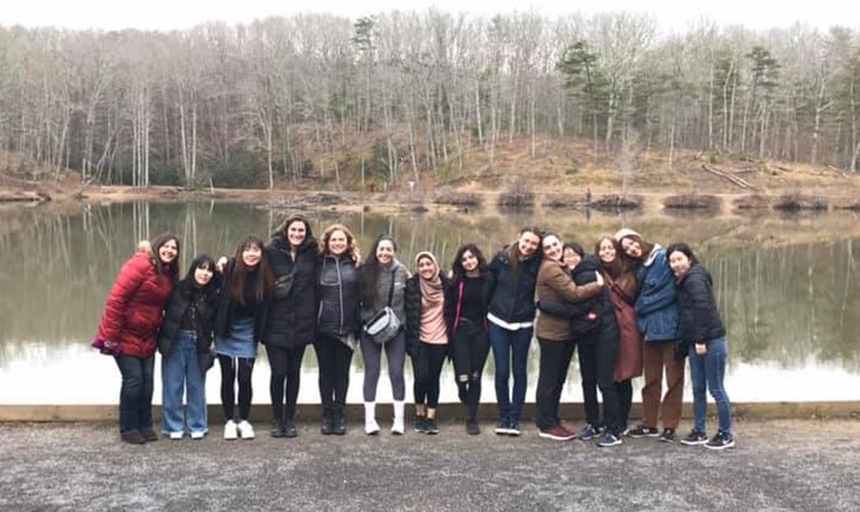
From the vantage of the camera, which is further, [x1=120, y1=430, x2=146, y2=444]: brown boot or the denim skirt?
the denim skirt

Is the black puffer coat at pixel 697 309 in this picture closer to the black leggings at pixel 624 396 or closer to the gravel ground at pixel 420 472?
the black leggings at pixel 624 396

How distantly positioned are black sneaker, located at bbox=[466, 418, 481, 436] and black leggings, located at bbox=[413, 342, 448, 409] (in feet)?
0.93

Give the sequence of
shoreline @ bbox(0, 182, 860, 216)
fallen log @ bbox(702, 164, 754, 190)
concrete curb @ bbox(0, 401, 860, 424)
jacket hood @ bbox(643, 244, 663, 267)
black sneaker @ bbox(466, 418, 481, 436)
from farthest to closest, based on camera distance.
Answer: fallen log @ bbox(702, 164, 754, 190) → shoreline @ bbox(0, 182, 860, 216) → concrete curb @ bbox(0, 401, 860, 424) → black sneaker @ bbox(466, 418, 481, 436) → jacket hood @ bbox(643, 244, 663, 267)

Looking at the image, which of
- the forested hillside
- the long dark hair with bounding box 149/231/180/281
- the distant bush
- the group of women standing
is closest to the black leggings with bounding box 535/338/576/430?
the group of women standing

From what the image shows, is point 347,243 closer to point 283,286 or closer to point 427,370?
point 283,286

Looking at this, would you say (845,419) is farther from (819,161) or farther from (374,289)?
(819,161)

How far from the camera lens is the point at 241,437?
6.01 meters

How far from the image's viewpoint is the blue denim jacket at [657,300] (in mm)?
6039

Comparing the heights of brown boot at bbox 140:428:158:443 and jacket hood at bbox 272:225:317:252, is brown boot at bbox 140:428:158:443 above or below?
below

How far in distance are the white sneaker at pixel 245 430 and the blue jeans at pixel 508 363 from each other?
6.00 feet

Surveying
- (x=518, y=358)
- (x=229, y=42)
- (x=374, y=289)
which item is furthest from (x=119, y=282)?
(x=229, y=42)

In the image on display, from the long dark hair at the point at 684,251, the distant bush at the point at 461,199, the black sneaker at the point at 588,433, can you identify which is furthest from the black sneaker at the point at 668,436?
the distant bush at the point at 461,199

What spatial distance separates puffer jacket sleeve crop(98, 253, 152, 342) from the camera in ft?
18.6

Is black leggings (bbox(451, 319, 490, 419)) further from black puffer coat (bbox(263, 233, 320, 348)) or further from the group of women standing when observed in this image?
black puffer coat (bbox(263, 233, 320, 348))
